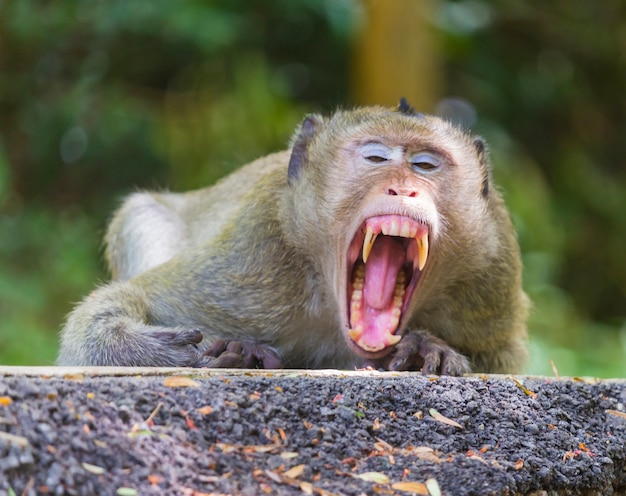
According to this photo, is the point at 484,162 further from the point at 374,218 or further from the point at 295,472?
the point at 295,472

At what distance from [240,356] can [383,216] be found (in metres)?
0.85

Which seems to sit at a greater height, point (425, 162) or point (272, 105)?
point (272, 105)

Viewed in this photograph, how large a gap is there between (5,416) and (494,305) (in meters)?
2.76

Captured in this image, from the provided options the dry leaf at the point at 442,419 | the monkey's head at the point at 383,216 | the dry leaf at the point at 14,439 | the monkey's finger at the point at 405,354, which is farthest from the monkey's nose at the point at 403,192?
the dry leaf at the point at 14,439

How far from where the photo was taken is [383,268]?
4.04 meters

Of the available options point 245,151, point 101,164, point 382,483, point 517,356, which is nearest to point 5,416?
point 382,483

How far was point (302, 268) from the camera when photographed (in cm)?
421

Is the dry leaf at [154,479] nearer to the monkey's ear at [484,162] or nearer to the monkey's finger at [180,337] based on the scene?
the monkey's finger at [180,337]

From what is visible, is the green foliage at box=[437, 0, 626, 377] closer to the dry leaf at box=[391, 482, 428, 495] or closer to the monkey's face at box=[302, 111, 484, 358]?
the monkey's face at box=[302, 111, 484, 358]

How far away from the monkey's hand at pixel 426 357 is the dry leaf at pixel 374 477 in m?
1.20

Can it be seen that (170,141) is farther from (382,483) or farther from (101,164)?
(382,483)

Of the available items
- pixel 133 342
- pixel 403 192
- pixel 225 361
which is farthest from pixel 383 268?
pixel 133 342

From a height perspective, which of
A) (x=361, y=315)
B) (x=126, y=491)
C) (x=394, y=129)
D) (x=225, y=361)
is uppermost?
(x=394, y=129)

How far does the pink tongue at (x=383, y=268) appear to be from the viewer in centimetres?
401
